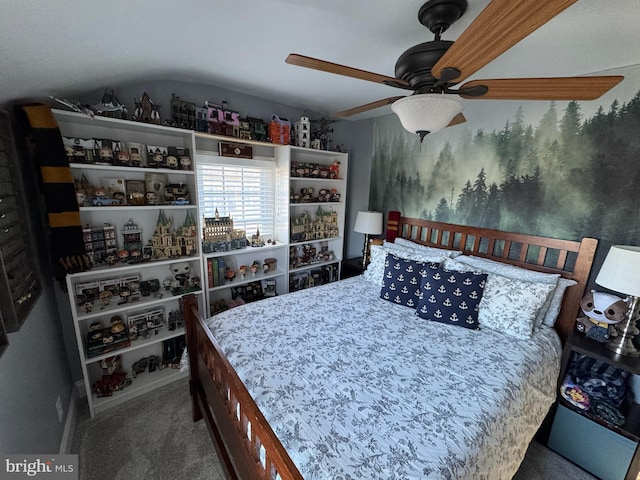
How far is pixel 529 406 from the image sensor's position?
1352 millimetres

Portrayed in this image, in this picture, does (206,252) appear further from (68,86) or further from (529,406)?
(529,406)

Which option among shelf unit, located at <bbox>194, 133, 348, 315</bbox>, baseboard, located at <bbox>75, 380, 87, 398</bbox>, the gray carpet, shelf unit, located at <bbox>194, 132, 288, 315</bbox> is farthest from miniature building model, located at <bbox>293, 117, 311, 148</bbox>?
baseboard, located at <bbox>75, 380, 87, 398</bbox>

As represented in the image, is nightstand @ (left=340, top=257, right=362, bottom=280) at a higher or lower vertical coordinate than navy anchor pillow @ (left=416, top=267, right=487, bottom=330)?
lower

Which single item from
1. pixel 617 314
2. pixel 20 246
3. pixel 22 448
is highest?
pixel 20 246

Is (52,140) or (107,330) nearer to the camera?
(52,140)

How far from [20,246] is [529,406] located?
2.83 metres

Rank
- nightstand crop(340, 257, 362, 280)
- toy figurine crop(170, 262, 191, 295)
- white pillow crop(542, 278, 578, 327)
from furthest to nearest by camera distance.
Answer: nightstand crop(340, 257, 362, 280), toy figurine crop(170, 262, 191, 295), white pillow crop(542, 278, 578, 327)

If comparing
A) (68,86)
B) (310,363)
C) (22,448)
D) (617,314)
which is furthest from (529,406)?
(68,86)

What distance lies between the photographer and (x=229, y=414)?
4.26 ft

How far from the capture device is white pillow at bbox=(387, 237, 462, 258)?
2.33 metres

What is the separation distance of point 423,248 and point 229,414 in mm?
2076

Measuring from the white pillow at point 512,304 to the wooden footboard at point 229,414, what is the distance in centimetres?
163

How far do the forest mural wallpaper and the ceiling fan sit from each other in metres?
0.88

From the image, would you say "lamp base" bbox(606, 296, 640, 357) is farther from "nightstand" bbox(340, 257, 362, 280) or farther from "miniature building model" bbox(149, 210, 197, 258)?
"miniature building model" bbox(149, 210, 197, 258)
